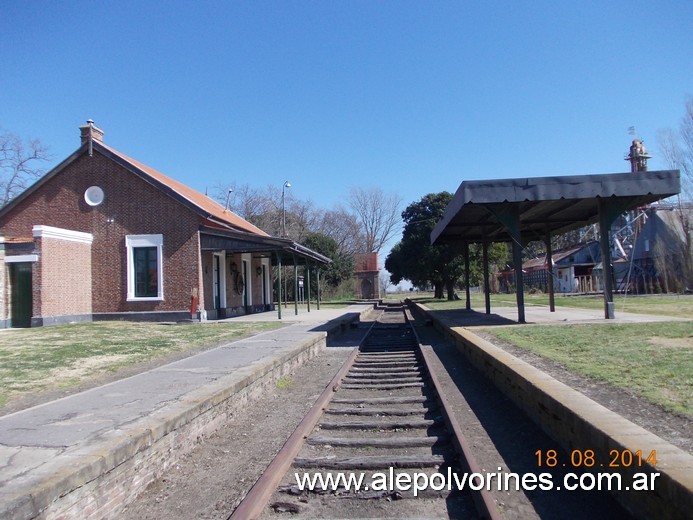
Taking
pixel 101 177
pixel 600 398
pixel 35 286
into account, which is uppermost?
pixel 101 177

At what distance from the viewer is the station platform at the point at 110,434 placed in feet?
12.7

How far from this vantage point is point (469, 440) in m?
6.12

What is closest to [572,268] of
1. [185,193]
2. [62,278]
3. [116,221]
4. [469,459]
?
[185,193]

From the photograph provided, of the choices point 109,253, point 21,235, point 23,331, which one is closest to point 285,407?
point 23,331

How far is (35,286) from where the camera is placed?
62.9 feet

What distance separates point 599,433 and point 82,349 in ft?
36.2

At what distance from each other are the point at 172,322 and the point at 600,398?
18103 millimetres

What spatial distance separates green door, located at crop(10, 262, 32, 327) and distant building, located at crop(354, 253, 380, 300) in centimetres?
4474

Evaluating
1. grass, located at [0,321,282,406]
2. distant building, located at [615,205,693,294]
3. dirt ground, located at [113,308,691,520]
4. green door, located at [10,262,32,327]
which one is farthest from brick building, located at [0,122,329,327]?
distant building, located at [615,205,693,294]

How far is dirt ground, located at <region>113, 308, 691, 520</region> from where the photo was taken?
4361mm

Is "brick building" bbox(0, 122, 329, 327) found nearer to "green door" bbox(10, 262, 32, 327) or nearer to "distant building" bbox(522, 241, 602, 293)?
"green door" bbox(10, 262, 32, 327)

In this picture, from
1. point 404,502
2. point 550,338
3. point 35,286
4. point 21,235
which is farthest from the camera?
point 21,235

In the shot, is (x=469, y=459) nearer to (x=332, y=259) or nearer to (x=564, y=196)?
(x=564, y=196)

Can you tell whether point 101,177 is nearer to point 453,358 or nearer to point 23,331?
point 23,331
